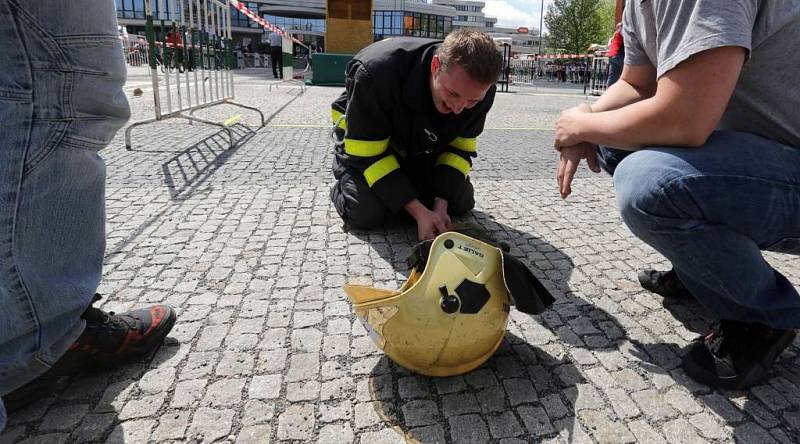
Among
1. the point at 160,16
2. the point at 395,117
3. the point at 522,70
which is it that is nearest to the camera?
the point at 395,117

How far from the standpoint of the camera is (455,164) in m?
2.95

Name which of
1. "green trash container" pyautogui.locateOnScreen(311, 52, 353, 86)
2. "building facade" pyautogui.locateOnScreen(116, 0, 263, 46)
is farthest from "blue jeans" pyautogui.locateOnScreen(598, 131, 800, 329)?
"green trash container" pyautogui.locateOnScreen(311, 52, 353, 86)

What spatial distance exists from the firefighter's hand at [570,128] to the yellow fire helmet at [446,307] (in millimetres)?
522

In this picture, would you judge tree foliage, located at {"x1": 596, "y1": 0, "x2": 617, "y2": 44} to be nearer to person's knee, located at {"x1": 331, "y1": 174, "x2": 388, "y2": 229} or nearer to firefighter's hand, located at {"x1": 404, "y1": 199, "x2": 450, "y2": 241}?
person's knee, located at {"x1": 331, "y1": 174, "x2": 388, "y2": 229}

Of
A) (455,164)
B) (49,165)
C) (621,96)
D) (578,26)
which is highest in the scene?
(578,26)

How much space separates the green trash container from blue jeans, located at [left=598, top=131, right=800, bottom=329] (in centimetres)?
1356

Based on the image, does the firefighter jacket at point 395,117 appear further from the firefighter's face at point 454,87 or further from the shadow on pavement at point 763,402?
the shadow on pavement at point 763,402

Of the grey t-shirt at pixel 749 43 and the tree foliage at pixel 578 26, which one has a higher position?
the tree foliage at pixel 578 26

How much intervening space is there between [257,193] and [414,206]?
150 cm

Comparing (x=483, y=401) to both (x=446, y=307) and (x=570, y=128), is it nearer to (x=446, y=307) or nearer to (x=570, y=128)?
(x=446, y=307)

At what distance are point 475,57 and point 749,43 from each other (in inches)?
39.1

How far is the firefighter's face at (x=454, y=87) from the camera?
2156mm

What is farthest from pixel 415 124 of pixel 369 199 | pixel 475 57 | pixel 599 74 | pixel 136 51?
pixel 136 51

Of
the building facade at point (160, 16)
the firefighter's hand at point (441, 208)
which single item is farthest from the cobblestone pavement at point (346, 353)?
the building facade at point (160, 16)
